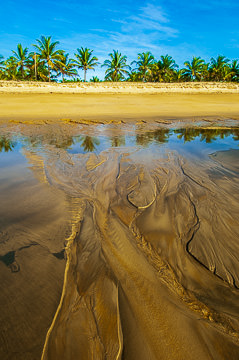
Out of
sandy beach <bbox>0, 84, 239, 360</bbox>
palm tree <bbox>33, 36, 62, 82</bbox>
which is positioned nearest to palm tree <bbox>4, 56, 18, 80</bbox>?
palm tree <bbox>33, 36, 62, 82</bbox>

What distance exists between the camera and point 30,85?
1723cm

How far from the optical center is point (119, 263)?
1523 mm

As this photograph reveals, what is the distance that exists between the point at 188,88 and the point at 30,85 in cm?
1610

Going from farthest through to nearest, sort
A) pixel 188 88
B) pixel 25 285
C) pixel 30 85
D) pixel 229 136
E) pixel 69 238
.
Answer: pixel 188 88
pixel 30 85
pixel 229 136
pixel 69 238
pixel 25 285

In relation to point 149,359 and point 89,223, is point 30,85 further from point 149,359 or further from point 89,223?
point 149,359

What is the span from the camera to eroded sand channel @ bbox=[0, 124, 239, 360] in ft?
3.43

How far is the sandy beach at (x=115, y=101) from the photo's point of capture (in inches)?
402

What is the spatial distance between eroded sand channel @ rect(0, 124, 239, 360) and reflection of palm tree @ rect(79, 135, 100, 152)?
1.63 m

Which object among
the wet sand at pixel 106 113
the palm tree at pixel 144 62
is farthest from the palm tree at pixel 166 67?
the wet sand at pixel 106 113

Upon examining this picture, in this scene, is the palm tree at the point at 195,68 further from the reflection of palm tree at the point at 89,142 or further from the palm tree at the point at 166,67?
the reflection of palm tree at the point at 89,142

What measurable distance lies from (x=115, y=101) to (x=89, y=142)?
10.7 metres

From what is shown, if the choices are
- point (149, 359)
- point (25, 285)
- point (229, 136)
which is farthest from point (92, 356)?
point (229, 136)

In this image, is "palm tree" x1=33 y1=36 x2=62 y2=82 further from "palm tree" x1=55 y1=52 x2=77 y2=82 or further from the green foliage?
the green foliage

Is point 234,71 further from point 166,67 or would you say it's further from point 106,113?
point 106,113
